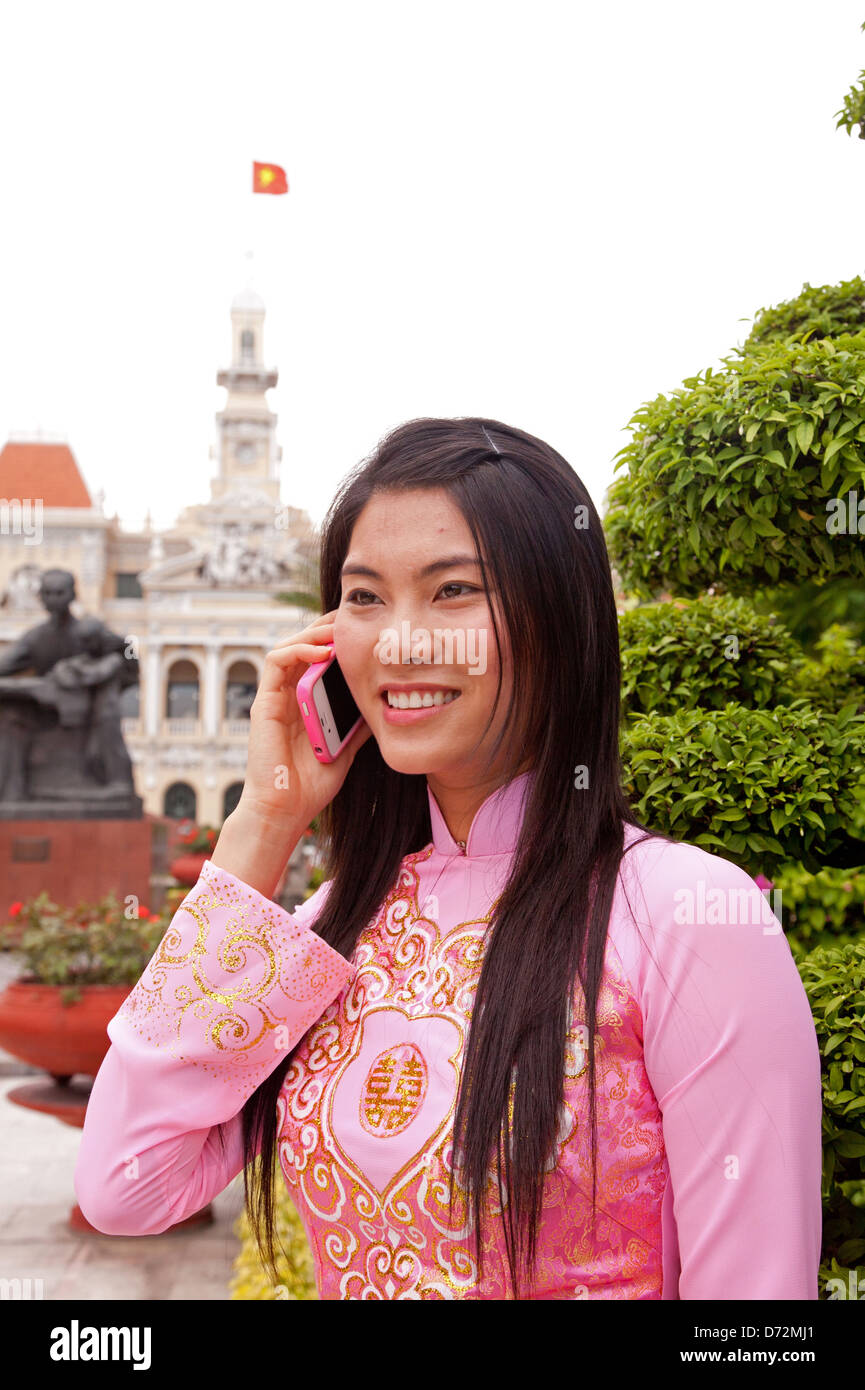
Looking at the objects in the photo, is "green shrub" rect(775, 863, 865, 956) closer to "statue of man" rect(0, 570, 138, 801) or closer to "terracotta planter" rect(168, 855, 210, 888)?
"terracotta planter" rect(168, 855, 210, 888)

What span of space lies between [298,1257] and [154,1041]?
2650 mm

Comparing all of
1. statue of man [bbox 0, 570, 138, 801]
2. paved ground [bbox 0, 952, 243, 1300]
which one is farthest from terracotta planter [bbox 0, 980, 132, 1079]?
statue of man [bbox 0, 570, 138, 801]

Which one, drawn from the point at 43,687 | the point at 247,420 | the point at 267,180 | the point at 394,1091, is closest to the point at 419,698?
the point at 394,1091

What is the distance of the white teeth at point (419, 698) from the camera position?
1171 millimetres

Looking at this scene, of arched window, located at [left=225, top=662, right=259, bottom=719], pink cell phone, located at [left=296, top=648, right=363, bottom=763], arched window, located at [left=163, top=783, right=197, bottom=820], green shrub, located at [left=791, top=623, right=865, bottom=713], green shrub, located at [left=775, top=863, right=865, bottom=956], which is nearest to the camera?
pink cell phone, located at [left=296, top=648, right=363, bottom=763]

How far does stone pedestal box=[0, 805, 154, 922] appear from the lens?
11.5 meters

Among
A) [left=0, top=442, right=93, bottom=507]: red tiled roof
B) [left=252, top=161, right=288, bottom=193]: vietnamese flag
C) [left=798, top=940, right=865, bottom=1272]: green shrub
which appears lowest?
[left=798, top=940, right=865, bottom=1272]: green shrub

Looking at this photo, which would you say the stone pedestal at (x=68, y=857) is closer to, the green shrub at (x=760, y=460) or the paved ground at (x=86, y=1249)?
the paved ground at (x=86, y=1249)

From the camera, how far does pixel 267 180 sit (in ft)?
42.1

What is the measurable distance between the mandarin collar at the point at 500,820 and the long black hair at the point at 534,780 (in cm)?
2

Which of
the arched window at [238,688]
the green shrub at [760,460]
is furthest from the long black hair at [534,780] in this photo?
the arched window at [238,688]

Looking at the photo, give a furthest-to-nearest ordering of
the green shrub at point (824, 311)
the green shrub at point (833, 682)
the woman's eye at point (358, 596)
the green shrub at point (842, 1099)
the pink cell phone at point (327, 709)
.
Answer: the green shrub at point (833, 682) < the green shrub at point (824, 311) < the green shrub at point (842, 1099) < the pink cell phone at point (327, 709) < the woman's eye at point (358, 596)

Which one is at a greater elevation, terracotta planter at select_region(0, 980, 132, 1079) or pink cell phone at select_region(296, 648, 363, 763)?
pink cell phone at select_region(296, 648, 363, 763)

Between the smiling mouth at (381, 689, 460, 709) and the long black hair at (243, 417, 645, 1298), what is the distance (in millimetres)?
67
